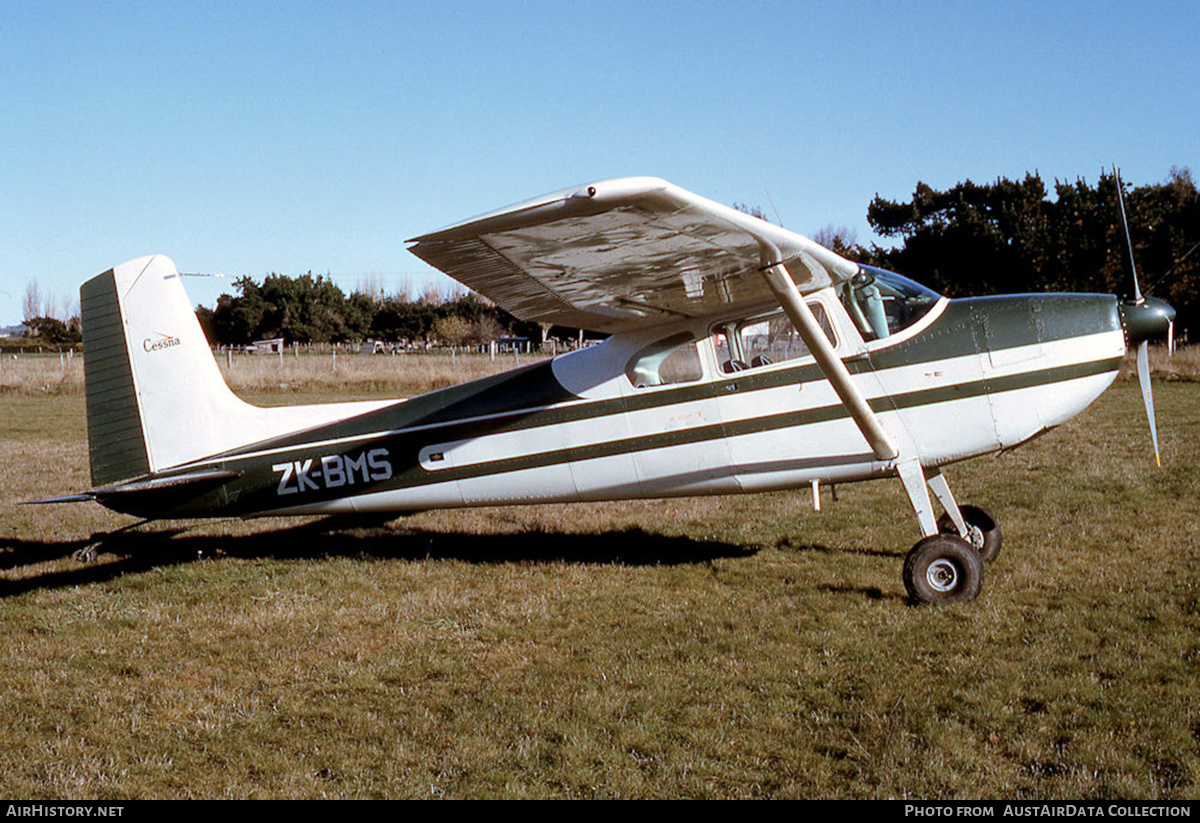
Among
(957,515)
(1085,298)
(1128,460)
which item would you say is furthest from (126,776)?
(1128,460)

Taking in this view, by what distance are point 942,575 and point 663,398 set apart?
2498 millimetres

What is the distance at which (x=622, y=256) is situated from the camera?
548 centimetres

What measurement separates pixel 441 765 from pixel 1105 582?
5123 mm

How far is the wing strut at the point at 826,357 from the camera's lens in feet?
19.1

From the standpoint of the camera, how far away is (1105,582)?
642 centimetres

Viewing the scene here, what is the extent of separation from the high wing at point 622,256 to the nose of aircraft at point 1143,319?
205 cm

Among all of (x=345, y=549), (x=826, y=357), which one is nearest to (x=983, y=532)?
(x=826, y=357)

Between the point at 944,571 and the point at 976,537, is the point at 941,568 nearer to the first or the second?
the point at 944,571

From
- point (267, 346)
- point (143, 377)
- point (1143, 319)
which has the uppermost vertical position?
point (267, 346)

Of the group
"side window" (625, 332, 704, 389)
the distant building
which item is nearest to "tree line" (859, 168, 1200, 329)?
"side window" (625, 332, 704, 389)

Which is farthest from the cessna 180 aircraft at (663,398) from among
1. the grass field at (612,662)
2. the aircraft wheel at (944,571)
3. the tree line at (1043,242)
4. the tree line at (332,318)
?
the tree line at (332,318)

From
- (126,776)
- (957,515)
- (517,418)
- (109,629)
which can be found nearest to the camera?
(126,776)

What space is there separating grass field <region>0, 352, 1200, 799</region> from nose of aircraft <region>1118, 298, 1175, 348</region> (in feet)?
6.02

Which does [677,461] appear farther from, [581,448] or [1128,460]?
[1128,460]
